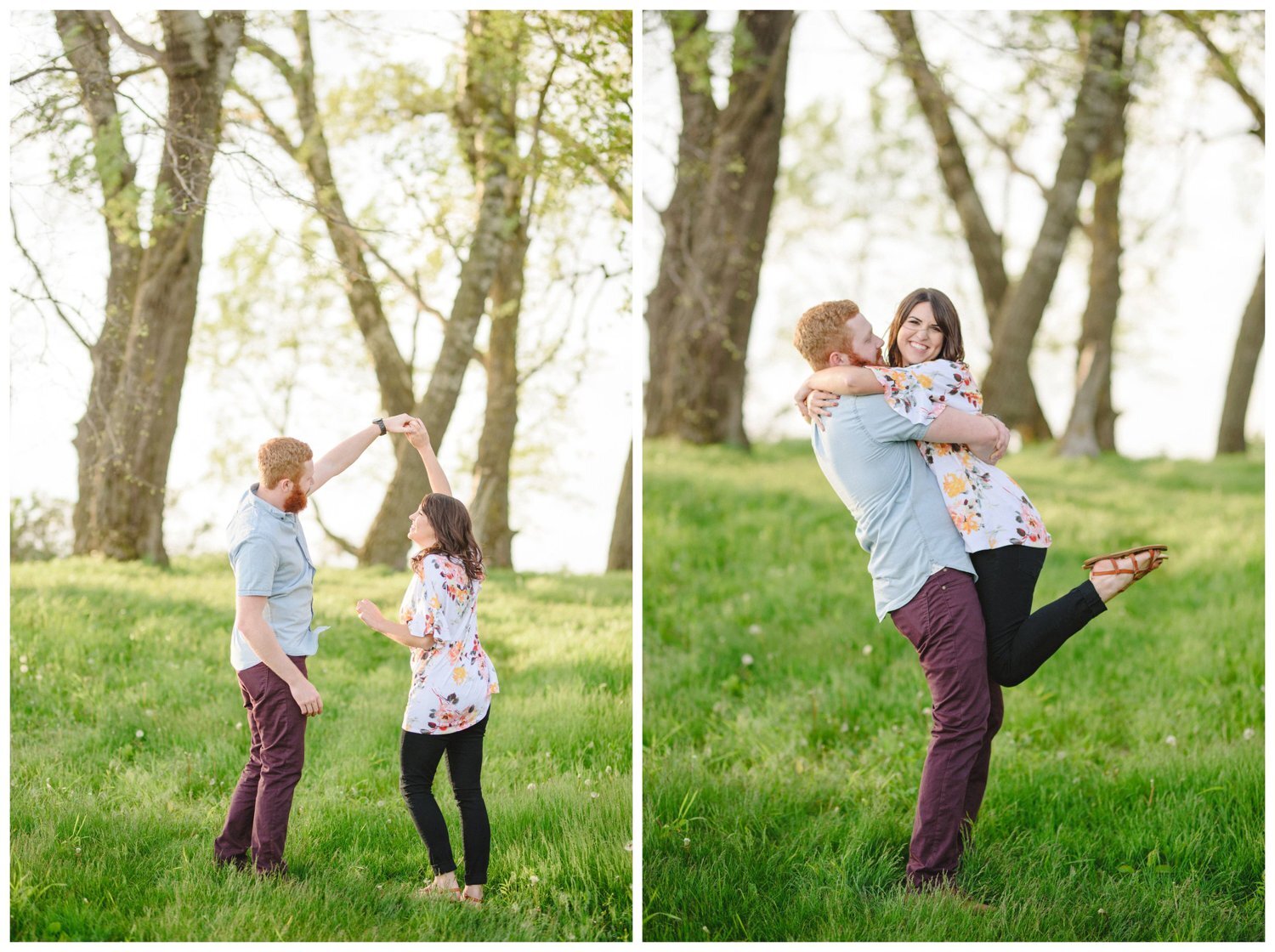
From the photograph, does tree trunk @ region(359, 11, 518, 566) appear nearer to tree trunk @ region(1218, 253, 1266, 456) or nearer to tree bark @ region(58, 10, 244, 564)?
tree bark @ region(58, 10, 244, 564)

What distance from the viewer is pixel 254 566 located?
304 cm

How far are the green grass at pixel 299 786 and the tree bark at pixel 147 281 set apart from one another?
459 millimetres

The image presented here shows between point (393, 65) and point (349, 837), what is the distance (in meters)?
3.65

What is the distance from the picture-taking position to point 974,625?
116 inches

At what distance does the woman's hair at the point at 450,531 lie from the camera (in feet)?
10.4

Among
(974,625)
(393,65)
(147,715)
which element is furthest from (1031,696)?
(393,65)

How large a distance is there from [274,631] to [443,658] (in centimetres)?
50

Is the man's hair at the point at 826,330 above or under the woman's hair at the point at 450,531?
above

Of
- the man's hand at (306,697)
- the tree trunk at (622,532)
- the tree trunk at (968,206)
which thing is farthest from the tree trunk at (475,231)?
the tree trunk at (968,206)

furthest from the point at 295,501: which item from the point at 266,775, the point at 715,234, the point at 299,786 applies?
the point at 715,234

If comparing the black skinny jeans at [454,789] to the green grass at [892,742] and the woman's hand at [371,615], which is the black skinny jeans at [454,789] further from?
the green grass at [892,742]

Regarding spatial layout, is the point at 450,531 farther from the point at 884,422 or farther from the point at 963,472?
the point at 963,472

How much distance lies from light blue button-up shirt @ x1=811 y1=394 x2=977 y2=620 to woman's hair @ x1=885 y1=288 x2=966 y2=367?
0.27 meters

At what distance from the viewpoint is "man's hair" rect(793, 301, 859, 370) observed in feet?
9.92
